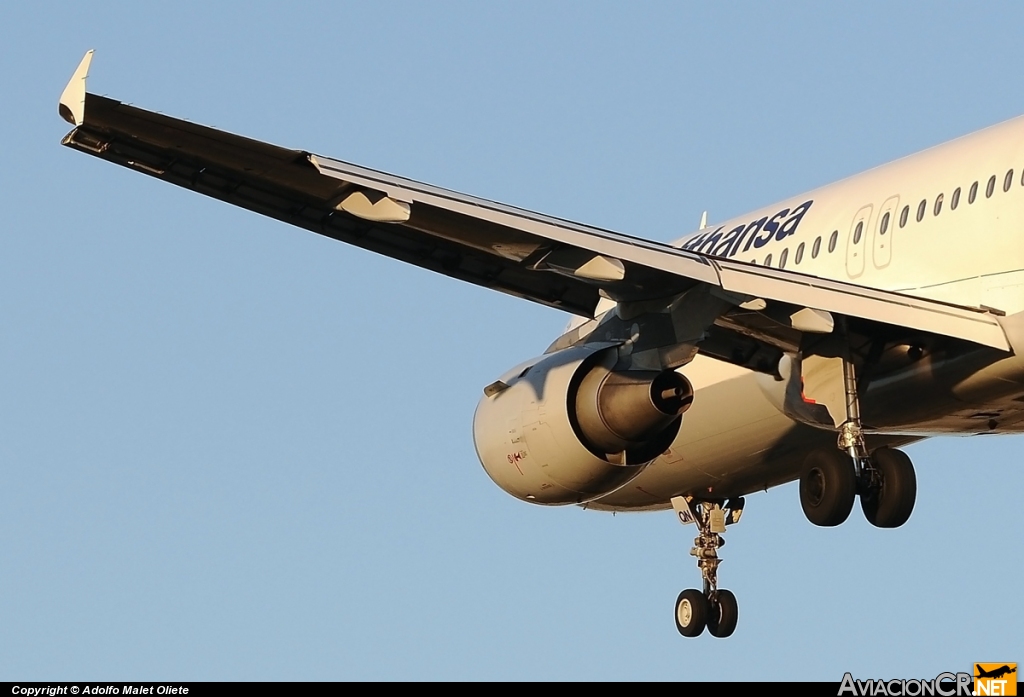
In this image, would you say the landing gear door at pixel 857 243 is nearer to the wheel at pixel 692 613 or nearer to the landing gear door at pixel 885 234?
the landing gear door at pixel 885 234

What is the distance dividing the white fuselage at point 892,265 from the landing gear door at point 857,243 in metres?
0.02

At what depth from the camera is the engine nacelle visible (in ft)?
71.6

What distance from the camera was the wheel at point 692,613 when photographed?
2936 centimetres

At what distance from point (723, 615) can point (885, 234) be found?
8.32m

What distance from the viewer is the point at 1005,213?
20719 millimetres

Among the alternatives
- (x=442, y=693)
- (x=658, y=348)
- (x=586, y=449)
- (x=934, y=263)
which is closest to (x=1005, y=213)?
(x=934, y=263)

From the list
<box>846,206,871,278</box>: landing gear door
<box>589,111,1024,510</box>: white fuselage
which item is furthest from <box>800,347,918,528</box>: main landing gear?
<box>846,206,871,278</box>: landing gear door

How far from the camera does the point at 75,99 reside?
16562 millimetres

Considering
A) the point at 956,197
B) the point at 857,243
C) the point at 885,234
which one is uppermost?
the point at 857,243

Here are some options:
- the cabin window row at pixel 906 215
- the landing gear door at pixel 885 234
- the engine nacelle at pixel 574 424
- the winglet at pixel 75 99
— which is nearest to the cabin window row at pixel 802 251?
the cabin window row at pixel 906 215

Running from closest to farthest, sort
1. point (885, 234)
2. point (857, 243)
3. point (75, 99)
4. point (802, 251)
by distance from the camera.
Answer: point (75, 99), point (885, 234), point (857, 243), point (802, 251)

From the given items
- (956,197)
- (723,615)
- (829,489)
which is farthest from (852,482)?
(723,615)

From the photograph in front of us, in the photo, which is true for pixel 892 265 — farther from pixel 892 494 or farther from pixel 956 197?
pixel 892 494

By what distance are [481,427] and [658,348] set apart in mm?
4786
